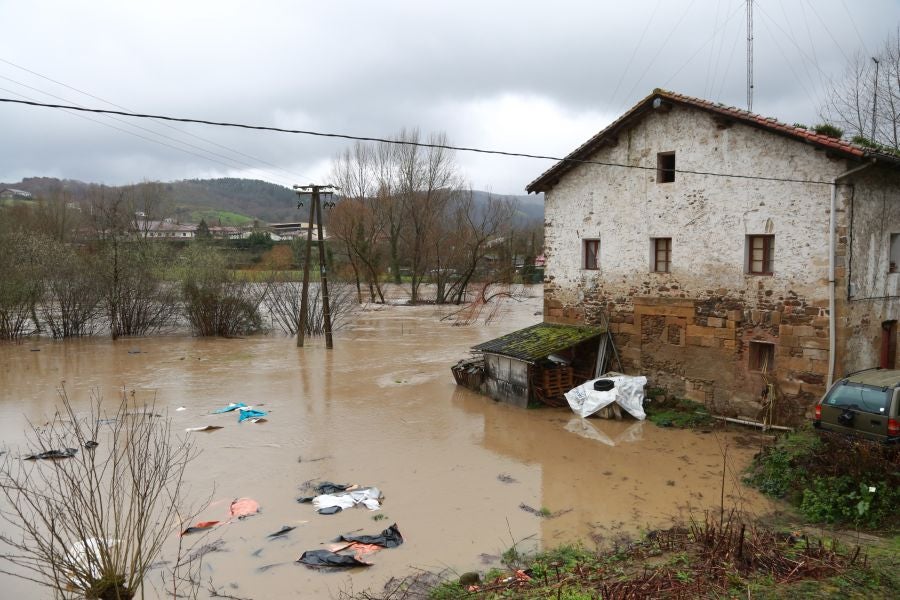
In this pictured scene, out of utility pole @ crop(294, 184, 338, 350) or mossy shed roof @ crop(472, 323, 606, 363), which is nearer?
mossy shed roof @ crop(472, 323, 606, 363)

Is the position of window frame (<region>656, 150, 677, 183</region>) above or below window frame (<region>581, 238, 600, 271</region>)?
above

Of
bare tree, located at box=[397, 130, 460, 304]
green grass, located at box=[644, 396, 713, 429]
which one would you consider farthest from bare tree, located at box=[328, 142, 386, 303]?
green grass, located at box=[644, 396, 713, 429]

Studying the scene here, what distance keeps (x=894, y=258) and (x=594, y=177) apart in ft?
23.0

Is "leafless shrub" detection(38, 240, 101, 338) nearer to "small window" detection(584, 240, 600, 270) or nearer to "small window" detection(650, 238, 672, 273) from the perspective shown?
"small window" detection(584, 240, 600, 270)

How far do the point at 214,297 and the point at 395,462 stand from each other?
19.9 meters

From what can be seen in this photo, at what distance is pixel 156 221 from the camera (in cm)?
6241

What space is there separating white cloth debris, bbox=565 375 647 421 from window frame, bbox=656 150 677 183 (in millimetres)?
4851

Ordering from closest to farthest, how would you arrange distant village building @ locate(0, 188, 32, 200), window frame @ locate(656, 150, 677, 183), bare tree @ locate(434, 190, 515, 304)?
window frame @ locate(656, 150, 677, 183) → bare tree @ locate(434, 190, 515, 304) → distant village building @ locate(0, 188, 32, 200)

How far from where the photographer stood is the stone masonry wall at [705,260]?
12094mm

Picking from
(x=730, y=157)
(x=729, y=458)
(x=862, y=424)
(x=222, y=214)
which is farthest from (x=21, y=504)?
(x=222, y=214)

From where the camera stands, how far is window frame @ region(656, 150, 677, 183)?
46.8 ft

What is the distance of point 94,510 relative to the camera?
4.45 m

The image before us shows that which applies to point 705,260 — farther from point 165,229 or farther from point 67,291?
point 165,229

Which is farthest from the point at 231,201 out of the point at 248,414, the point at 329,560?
the point at 329,560
